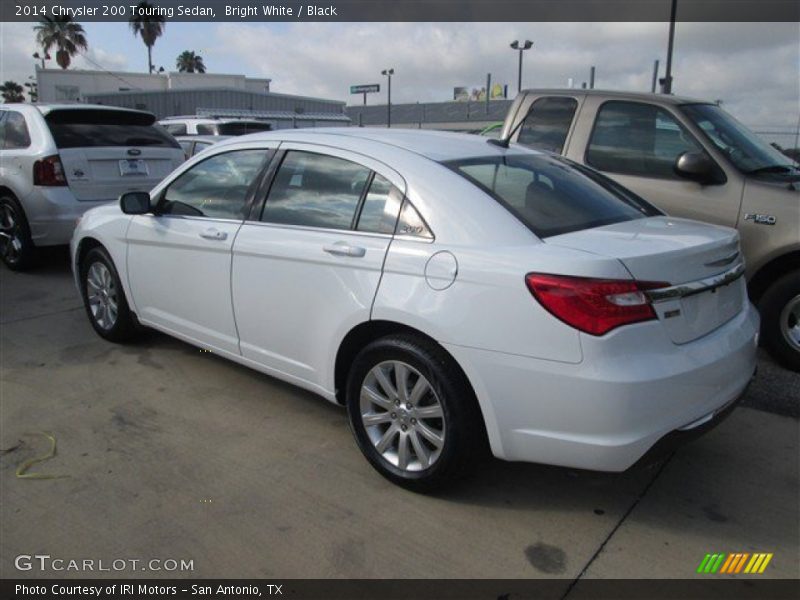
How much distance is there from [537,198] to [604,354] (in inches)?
38.4

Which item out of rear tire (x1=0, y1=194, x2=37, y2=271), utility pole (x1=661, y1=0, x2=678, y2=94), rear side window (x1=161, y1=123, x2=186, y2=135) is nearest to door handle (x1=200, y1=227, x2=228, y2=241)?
rear tire (x1=0, y1=194, x2=37, y2=271)

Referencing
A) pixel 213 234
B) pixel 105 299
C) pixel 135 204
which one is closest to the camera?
pixel 213 234

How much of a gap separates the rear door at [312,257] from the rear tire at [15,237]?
4.46m

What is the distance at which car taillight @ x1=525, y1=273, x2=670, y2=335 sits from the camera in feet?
8.00

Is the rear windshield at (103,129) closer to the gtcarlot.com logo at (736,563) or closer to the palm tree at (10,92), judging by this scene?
the gtcarlot.com logo at (736,563)

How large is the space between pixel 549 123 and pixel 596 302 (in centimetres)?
354

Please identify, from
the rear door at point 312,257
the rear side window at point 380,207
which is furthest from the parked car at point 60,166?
the rear side window at point 380,207

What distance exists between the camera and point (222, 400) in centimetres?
405

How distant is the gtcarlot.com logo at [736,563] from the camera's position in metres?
2.58

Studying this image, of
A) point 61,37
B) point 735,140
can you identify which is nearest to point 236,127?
point 735,140

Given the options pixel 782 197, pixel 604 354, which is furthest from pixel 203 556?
pixel 782 197

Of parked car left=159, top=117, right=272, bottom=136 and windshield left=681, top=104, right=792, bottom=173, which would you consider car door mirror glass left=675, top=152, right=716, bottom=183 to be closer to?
windshield left=681, top=104, right=792, bottom=173

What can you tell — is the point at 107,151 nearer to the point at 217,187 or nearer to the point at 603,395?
the point at 217,187

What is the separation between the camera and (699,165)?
4.52 meters
